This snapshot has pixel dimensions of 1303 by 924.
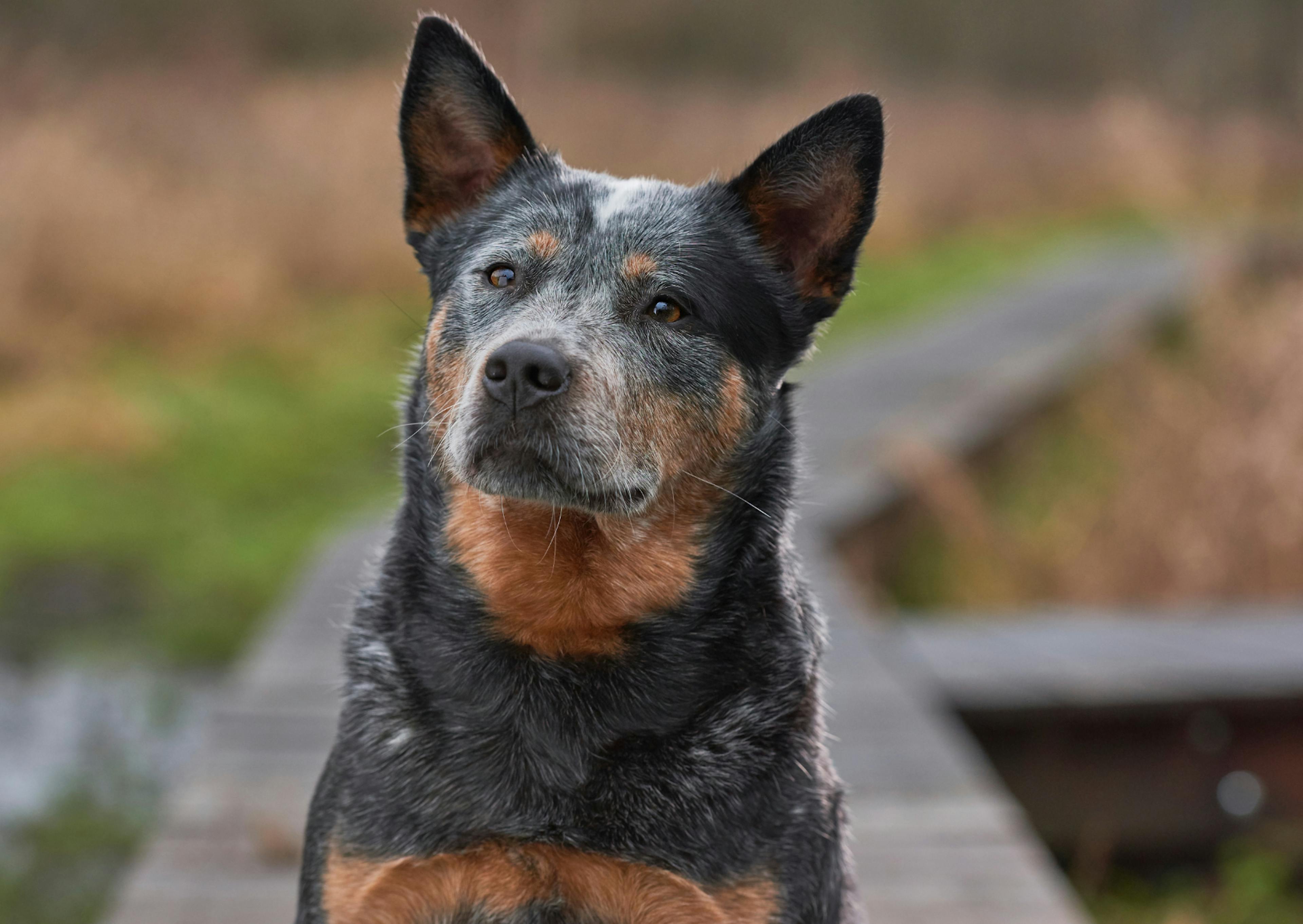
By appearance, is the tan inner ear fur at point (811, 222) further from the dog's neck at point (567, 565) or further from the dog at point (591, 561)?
the dog's neck at point (567, 565)

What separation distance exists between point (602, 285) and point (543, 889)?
1.04 meters

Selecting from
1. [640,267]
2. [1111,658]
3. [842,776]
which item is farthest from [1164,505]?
[640,267]

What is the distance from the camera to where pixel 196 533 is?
7.09 m

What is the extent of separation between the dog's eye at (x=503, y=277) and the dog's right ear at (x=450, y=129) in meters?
0.26

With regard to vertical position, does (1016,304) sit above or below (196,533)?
above

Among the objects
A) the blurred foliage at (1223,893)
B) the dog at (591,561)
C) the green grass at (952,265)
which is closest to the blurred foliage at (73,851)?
the dog at (591,561)

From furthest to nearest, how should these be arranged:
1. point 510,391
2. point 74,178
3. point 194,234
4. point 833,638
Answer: point 194,234 < point 74,178 < point 833,638 < point 510,391

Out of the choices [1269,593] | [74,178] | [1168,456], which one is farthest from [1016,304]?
[74,178]

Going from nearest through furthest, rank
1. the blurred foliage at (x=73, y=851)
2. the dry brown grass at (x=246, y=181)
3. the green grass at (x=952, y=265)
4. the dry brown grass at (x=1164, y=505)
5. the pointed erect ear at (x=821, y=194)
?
the pointed erect ear at (x=821, y=194) → the blurred foliage at (x=73, y=851) → the dry brown grass at (x=1164, y=505) → the dry brown grass at (x=246, y=181) → the green grass at (x=952, y=265)

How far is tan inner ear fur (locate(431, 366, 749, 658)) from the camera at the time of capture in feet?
7.59

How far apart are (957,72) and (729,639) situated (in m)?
21.2

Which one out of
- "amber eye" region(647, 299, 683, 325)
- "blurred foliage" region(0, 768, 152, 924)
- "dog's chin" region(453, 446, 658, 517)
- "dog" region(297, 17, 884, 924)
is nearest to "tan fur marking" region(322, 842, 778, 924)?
"dog" region(297, 17, 884, 924)

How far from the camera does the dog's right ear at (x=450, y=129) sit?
244cm

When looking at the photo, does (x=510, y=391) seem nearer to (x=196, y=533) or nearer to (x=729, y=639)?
(x=729, y=639)
